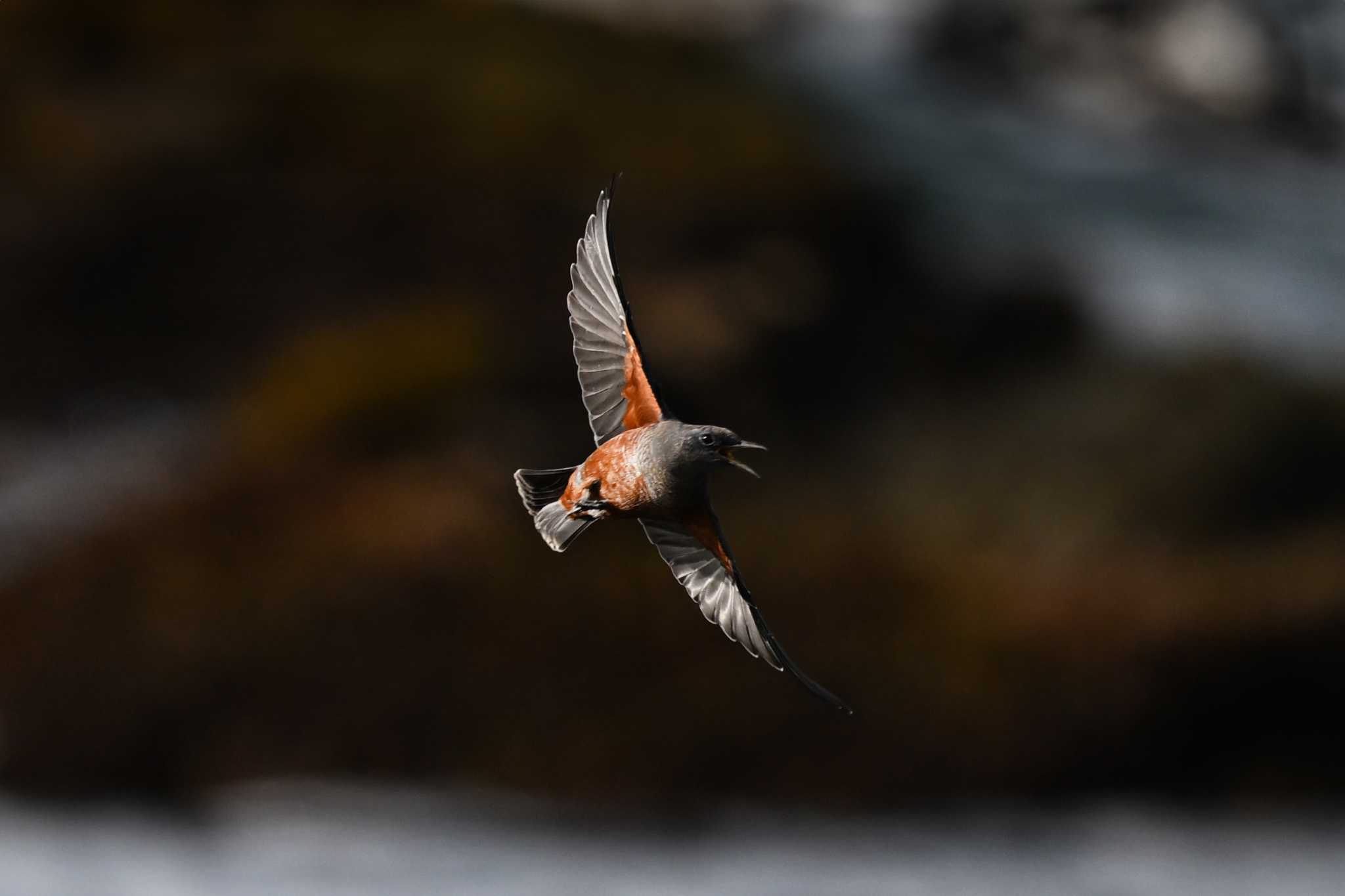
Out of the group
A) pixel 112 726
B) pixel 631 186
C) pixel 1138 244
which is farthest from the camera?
pixel 1138 244

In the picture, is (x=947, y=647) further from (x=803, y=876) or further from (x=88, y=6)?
(x=88, y=6)

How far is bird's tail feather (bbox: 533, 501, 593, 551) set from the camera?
3.85 meters

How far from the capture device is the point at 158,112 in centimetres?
1681

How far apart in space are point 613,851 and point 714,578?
10862 mm

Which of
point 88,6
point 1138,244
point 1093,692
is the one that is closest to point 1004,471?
point 1093,692

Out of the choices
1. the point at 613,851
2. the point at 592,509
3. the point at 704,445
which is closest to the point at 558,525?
the point at 592,509

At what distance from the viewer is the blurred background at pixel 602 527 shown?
1382 cm

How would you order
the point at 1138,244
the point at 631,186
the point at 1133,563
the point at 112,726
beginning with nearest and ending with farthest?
the point at 112,726
the point at 1133,563
the point at 631,186
the point at 1138,244

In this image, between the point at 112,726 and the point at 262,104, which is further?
the point at 262,104

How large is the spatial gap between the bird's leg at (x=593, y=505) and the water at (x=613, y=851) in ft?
35.4

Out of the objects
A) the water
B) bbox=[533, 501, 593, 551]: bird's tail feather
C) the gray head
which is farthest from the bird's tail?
the water

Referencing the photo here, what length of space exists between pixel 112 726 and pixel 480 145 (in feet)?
22.8

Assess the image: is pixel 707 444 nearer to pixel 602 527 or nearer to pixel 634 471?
pixel 634 471

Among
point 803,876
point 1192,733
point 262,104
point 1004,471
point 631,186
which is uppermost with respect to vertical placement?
point 262,104
